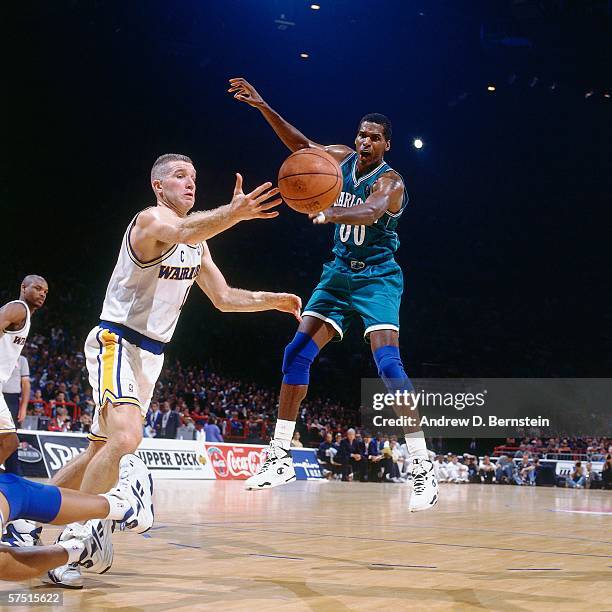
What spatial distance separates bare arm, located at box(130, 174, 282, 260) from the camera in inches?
148

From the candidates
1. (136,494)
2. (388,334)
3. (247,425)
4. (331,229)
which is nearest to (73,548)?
(136,494)

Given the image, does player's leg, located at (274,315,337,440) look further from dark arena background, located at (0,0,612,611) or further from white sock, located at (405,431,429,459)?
dark arena background, located at (0,0,612,611)

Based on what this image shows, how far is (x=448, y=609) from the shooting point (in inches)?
124

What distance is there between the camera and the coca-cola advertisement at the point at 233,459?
15.7 meters

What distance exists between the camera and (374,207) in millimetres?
4570

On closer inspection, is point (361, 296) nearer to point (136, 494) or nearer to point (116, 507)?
point (136, 494)

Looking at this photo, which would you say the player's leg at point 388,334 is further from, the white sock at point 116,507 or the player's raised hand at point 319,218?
the white sock at point 116,507

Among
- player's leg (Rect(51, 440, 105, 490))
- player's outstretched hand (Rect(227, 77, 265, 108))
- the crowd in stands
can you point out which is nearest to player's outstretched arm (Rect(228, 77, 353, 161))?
player's outstretched hand (Rect(227, 77, 265, 108))

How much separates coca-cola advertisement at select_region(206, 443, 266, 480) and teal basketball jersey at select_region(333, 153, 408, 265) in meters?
10.8

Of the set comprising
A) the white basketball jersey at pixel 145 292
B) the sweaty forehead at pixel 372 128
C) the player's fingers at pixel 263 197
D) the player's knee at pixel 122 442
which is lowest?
the player's knee at pixel 122 442

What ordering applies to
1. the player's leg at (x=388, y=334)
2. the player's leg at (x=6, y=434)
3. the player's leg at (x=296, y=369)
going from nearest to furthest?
the player's leg at (x=388, y=334) < the player's leg at (x=296, y=369) < the player's leg at (x=6, y=434)

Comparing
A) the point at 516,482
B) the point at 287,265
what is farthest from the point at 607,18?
the point at 287,265

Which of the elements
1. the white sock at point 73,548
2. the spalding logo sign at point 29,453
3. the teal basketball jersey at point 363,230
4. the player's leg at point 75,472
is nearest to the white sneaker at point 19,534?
the player's leg at point 75,472

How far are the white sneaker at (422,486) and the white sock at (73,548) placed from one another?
2.00 meters
